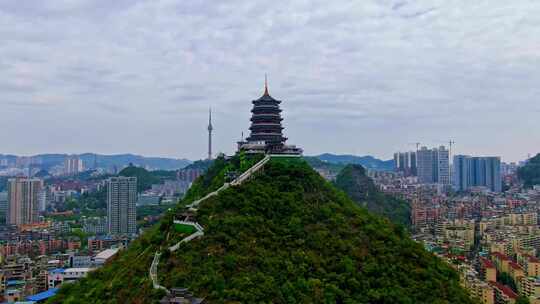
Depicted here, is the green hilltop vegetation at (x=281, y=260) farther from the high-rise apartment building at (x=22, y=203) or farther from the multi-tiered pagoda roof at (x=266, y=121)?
the high-rise apartment building at (x=22, y=203)

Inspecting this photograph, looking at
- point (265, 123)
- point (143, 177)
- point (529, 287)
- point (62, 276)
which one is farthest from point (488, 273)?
point (143, 177)

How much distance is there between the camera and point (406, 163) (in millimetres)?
95188

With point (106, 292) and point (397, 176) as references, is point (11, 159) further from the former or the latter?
point (106, 292)

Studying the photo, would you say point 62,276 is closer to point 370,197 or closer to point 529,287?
point 529,287

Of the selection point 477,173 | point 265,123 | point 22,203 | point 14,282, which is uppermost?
point 265,123

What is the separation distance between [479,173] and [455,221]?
39.0 m

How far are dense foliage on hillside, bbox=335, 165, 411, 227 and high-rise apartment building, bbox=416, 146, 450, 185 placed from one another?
112 ft

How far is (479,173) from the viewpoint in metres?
74.6

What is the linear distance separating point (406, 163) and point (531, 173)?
3170 centimetres

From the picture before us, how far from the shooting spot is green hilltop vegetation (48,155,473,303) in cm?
1393

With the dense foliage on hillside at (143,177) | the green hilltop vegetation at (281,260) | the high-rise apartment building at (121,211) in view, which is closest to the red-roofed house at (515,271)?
the green hilltop vegetation at (281,260)

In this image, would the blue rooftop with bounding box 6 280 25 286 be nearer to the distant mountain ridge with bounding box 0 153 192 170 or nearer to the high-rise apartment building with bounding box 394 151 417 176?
the high-rise apartment building with bounding box 394 151 417 176

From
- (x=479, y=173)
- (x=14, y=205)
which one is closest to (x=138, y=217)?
(x=14, y=205)

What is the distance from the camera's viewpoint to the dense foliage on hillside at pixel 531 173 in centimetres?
6325
